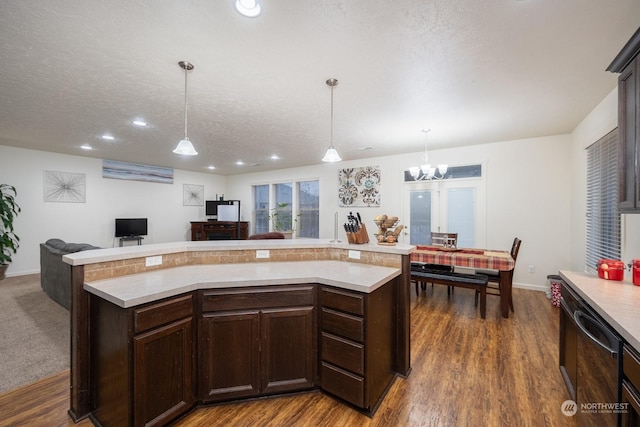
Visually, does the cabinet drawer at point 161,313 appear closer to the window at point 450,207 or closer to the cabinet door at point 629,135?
the cabinet door at point 629,135

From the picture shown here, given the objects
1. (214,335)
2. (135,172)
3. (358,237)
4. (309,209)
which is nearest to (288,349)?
(214,335)

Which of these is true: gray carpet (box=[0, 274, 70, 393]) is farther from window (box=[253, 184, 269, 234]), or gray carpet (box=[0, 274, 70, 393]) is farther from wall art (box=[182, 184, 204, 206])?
Result: window (box=[253, 184, 269, 234])

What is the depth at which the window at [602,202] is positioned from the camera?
284 centimetres

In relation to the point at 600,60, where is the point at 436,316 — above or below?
below

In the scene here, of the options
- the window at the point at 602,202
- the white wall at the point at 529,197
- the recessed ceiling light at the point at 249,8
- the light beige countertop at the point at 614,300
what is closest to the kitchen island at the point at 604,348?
the light beige countertop at the point at 614,300

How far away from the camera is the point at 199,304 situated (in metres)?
1.76

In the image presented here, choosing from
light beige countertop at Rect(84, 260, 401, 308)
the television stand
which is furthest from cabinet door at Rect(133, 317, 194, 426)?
the television stand

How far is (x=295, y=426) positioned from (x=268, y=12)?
2.63 meters

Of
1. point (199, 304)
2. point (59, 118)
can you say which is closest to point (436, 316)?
point (199, 304)

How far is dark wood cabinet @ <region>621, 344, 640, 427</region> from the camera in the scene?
3.21 ft

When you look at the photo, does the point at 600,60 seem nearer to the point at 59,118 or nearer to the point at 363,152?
the point at 363,152

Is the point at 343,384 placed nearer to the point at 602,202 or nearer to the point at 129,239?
the point at 602,202

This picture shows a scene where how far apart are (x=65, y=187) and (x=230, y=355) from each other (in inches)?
263

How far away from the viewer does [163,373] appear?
5.19ft
